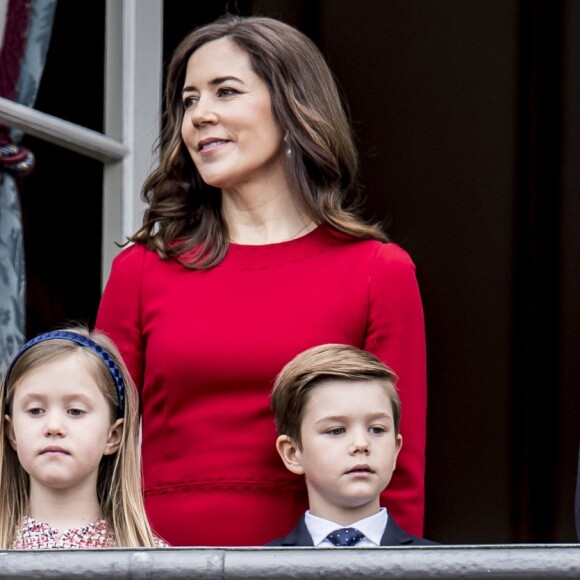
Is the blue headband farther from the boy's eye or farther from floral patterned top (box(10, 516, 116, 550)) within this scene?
the boy's eye

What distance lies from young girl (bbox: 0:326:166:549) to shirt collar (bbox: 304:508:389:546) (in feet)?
0.81

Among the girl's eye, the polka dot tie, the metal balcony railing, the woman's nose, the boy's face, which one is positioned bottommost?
the metal balcony railing

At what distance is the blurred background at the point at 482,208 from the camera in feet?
13.0

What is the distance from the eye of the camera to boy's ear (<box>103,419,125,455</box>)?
99.0 inches

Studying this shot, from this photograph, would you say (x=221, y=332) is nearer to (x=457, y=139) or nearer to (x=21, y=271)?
(x=21, y=271)

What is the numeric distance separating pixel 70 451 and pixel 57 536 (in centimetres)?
14

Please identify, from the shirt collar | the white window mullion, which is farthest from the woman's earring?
the white window mullion

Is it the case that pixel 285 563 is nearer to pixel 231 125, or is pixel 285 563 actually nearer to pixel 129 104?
pixel 231 125

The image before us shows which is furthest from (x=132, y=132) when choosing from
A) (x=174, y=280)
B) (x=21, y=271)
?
(x=174, y=280)

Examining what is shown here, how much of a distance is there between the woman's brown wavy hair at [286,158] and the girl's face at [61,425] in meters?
0.36

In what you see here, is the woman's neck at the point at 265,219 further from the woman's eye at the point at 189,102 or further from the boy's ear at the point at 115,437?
the boy's ear at the point at 115,437

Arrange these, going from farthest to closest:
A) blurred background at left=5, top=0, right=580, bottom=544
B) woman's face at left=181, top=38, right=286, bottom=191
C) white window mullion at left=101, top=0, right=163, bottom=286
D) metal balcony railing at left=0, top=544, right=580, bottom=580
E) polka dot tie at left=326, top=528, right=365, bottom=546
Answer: blurred background at left=5, top=0, right=580, bottom=544 < white window mullion at left=101, top=0, right=163, bottom=286 < woman's face at left=181, top=38, right=286, bottom=191 < polka dot tie at left=326, top=528, right=365, bottom=546 < metal balcony railing at left=0, top=544, right=580, bottom=580

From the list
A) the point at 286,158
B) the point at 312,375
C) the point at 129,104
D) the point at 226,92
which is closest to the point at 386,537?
the point at 312,375

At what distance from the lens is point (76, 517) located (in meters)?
2.45
